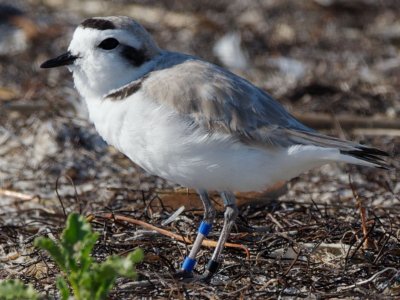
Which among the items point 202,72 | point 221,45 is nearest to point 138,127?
point 202,72

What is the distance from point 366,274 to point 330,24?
5.32 meters

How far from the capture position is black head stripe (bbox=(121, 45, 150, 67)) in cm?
380

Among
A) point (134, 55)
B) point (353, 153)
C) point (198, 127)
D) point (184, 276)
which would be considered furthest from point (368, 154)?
point (134, 55)

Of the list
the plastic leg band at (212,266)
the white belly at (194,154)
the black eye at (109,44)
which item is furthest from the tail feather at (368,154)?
the black eye at (109,44)

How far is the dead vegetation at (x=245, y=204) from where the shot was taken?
→ 3.54 metres

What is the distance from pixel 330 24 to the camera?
8516 millimetres

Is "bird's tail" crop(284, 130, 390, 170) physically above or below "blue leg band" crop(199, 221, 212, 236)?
above

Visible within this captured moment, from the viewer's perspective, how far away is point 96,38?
376 cm

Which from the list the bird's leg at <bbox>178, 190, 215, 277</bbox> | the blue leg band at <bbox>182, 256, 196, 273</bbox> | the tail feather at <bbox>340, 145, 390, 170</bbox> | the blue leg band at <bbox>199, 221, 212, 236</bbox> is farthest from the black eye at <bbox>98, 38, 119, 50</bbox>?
the tail feather at <bbox>340, 145, 390, 170</bbox>

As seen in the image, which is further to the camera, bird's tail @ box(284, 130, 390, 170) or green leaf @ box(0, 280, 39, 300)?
bird's tail @ box(284, 130, 390, 170)

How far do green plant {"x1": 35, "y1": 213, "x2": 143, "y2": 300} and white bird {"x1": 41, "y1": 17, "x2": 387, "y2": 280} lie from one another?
0.69 metres

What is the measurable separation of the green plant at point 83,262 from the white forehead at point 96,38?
3.66 ft

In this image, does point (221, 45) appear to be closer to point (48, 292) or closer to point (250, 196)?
point (250, 196)

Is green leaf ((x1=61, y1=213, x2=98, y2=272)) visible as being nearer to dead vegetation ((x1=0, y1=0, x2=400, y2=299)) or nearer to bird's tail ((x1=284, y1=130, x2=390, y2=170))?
dead vegetation ((x1=0, y1=0, x2=400, y2=299))
